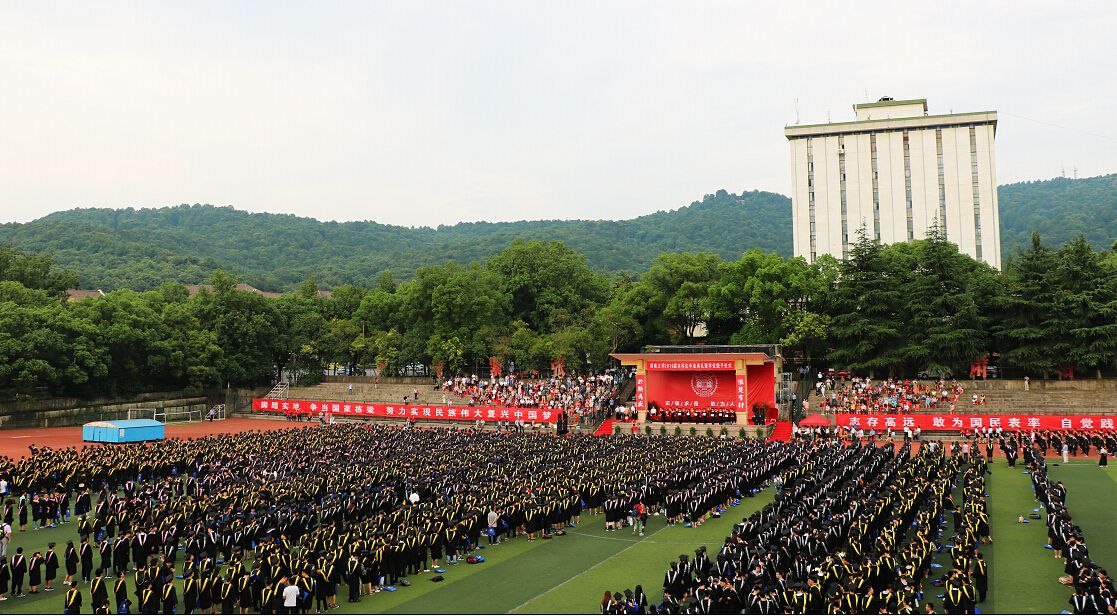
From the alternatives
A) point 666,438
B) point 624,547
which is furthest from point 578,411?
point 624,547

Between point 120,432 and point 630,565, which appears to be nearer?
point 630,565

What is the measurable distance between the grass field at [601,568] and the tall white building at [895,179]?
43.0 m

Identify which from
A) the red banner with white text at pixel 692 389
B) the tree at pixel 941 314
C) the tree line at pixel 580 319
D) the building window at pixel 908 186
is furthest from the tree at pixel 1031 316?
the building window at pixel 908 186

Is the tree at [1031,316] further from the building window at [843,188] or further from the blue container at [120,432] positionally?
the blue container at [120,432]

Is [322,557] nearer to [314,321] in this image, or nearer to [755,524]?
[755,524]

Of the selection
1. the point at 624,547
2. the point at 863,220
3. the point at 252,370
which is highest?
the point at 863,220

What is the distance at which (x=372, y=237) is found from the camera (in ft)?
443

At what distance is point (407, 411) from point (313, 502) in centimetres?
2380

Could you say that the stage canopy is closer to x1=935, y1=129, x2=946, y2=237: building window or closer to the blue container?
the blue container

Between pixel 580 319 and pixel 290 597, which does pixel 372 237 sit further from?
→ pixel 290 597

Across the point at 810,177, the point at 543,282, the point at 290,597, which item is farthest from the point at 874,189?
the point at 290,597

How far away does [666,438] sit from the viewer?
96.4 feet

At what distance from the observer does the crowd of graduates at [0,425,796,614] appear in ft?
40.3

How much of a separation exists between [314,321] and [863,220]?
131 ft
